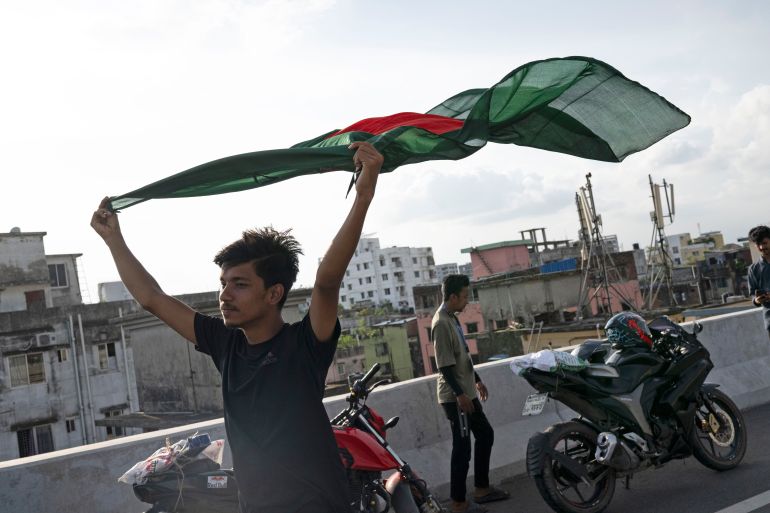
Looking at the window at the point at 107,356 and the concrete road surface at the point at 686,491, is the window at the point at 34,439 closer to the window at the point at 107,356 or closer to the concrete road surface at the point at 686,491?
the window at the point at 107,356

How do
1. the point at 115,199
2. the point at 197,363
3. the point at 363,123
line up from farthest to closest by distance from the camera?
the point at 197,363 < the point at 363,123 < the point at 115,199

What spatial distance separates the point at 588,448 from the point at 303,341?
3.52 meters

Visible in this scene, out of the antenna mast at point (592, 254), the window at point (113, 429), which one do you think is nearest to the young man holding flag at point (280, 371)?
the antenna mast at point (592, 254)

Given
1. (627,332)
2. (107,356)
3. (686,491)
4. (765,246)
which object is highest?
(765,246)

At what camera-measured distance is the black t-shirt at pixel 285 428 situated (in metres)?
2.79

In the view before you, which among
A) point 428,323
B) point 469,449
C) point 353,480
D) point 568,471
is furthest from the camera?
point 428,323

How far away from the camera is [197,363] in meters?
28.6

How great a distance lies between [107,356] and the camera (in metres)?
38.5

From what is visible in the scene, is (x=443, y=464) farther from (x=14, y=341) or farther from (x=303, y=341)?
(x=14, y=341)

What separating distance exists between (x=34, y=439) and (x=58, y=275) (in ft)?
52.9

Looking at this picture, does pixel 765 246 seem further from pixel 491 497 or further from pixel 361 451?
pixel 361 451

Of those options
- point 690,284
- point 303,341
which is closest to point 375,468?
point 303,341

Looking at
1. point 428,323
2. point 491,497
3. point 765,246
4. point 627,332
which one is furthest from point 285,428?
point 428,323

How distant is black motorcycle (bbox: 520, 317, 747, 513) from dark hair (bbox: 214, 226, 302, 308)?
2963mm
